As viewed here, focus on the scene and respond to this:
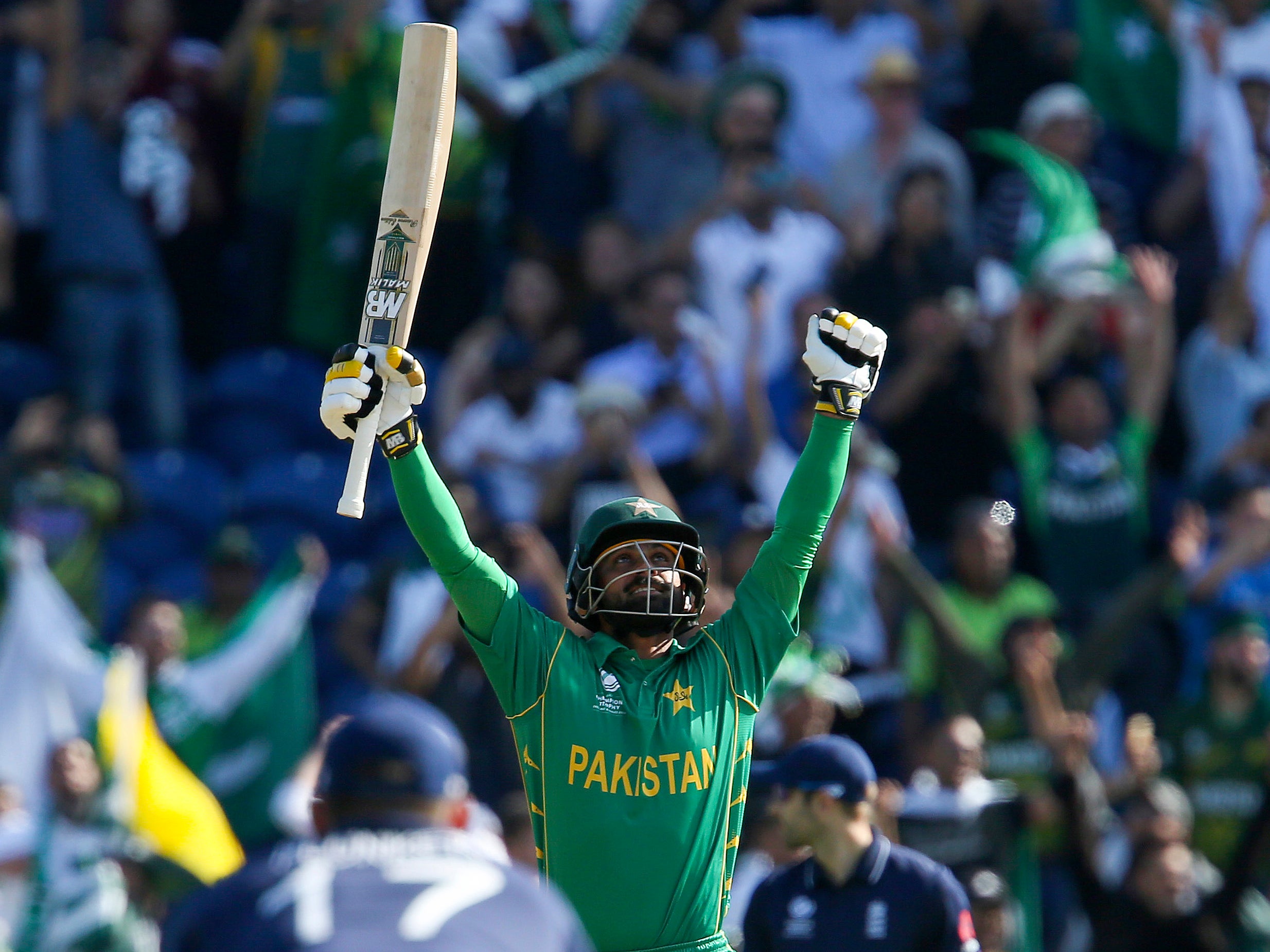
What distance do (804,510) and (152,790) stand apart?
4.56m

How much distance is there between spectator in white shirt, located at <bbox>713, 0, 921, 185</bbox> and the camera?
35.3ft

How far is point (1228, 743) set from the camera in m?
8.60

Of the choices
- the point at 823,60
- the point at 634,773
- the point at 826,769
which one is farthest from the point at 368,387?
the point at 823,60

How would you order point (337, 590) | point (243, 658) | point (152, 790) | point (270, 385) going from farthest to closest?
point (270, 385) → point (337, 590) → point (243, 658) → point (152, 790)

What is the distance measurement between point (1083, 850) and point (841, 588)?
5.42ft

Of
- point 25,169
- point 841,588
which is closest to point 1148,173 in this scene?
point 841,588

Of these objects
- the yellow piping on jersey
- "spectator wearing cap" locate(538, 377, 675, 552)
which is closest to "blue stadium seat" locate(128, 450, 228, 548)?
"spectator wearing cap" locate(538, 377, 675, 552)

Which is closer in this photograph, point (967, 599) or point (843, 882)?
point (843, 882)

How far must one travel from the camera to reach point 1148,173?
35.6 ft

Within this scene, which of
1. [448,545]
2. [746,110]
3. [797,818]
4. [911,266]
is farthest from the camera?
[746,110]

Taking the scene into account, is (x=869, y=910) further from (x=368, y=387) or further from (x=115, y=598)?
(x=115, y=598)

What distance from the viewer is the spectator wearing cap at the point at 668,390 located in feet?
31.1

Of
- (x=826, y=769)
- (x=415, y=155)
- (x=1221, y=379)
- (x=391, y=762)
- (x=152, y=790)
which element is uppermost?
(x=415, y=155)

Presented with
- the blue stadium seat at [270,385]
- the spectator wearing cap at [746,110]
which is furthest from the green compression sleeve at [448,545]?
the blue stadium seat at [270,385]
